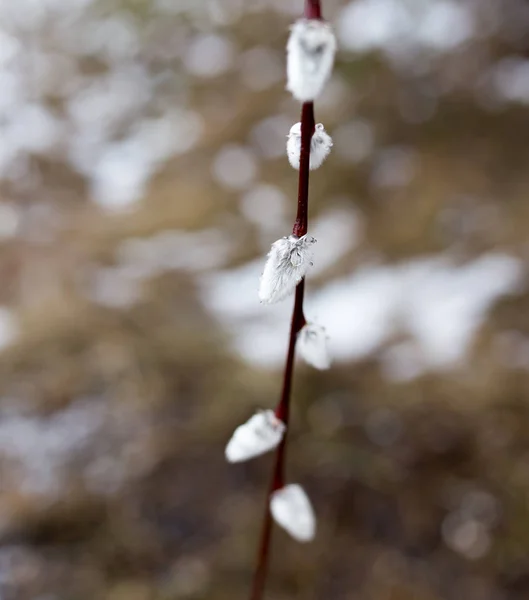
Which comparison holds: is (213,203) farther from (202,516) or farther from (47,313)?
(202,516)

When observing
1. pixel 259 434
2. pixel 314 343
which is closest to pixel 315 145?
pixel 314 343

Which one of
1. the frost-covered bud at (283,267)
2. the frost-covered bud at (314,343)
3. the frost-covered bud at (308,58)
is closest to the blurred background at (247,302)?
the frost-covered bud at (314,343)

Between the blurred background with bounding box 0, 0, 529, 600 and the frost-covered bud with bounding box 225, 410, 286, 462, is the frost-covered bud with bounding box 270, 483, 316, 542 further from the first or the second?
the blurred background with bounding box 0, 0, 529, 600

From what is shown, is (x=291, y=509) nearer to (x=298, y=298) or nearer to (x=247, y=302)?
(x=298, y=298)

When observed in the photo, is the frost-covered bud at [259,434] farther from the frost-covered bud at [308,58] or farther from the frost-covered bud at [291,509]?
the frost-covered bud at [308,58]

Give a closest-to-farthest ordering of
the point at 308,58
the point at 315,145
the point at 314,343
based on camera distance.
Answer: the point at 308,58 < the point at 315,145 < the point at 314,343

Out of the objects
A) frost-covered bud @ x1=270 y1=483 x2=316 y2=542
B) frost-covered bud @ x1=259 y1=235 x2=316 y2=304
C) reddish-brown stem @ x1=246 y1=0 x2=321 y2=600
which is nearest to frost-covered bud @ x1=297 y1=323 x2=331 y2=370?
reddish-brown stem @ x1=246 y1=0 x2=321 y2=600
